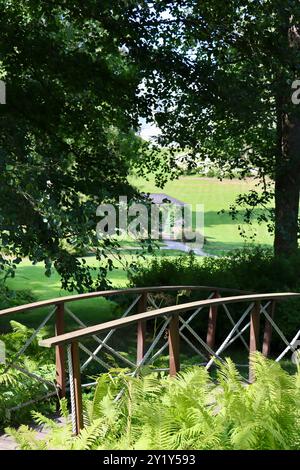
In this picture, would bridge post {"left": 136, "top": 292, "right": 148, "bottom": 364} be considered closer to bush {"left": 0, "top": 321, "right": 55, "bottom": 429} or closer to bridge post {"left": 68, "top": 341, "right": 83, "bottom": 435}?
bush {"left": 0, "top": 321, "right": 55, "bottom": 429}

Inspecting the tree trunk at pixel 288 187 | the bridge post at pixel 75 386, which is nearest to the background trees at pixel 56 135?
the tree trunk at pixel 288 187

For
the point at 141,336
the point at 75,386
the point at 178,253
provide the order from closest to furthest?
the point at 75,386
the point at 141,336
the point at 178,253

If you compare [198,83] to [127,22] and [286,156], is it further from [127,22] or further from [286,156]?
[286,156]

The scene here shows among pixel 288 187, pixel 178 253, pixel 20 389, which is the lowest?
pixel 20 389

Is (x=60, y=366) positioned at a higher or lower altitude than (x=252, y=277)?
lower

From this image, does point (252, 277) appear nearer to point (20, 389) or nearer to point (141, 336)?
point (141, 336)

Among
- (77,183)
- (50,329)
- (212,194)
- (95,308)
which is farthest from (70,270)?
(212,194)

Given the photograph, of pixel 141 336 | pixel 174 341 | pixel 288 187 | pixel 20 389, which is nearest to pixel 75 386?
pixel 174 341

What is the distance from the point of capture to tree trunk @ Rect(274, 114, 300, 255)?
1576cm

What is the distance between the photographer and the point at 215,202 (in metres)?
52.5

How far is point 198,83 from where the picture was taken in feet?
44.4

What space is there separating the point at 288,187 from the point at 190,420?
11.8 metres

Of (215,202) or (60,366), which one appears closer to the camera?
(60,366)

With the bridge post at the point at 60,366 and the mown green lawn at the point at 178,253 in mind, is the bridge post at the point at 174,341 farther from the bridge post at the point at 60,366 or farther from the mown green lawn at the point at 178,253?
the mown green lawn at the point at 178,253
